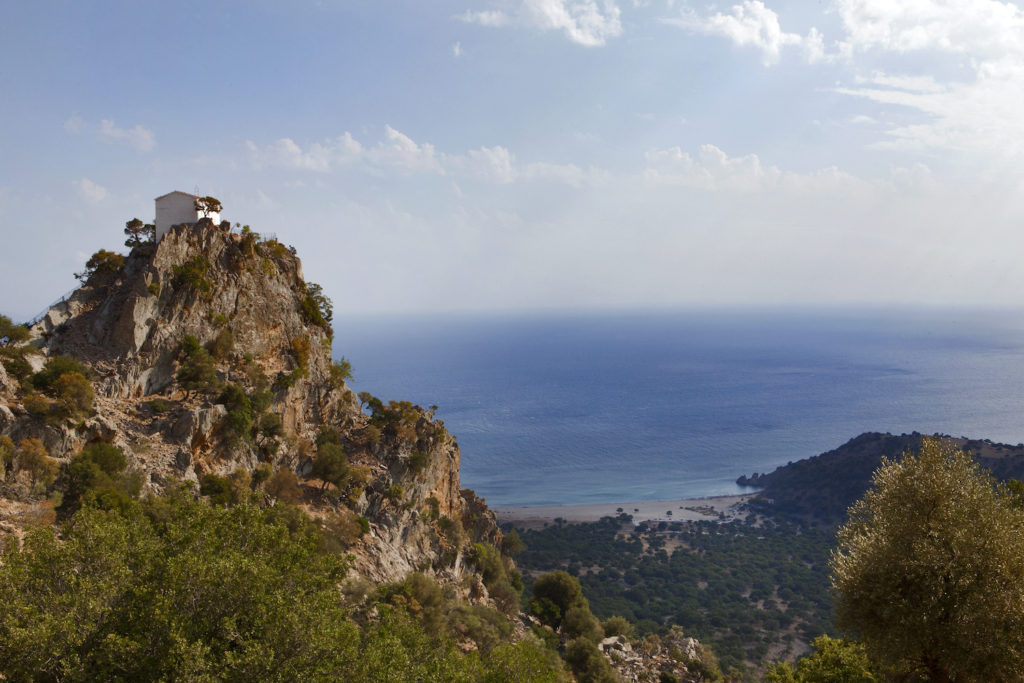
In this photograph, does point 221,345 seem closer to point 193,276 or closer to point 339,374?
point 193,276

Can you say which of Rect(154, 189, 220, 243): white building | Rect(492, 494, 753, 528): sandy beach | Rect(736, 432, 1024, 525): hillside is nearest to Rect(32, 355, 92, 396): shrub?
Rect(154, 189, 220, 243): white building

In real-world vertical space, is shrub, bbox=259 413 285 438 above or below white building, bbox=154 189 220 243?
below

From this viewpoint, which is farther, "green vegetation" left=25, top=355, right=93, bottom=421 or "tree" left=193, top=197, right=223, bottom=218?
"tree" left=193, top=197, right=223, bottom=218

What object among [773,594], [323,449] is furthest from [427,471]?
[773,594]

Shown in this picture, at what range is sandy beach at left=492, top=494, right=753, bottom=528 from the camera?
83812mm

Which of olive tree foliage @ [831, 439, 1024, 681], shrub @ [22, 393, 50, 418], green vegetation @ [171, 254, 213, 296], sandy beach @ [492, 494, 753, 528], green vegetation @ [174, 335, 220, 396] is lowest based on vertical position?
sandy beach @ [492, 494, 753, 528]

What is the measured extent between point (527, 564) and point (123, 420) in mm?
47911

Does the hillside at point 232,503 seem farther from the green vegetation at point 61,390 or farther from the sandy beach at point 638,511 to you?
the sandy beach at point 638,511

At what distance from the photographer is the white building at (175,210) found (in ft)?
97.5

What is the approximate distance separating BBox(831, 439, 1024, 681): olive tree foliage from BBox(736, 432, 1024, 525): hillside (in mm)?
65588

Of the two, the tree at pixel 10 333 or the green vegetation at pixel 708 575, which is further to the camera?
the green vegetation at pixel 708 575

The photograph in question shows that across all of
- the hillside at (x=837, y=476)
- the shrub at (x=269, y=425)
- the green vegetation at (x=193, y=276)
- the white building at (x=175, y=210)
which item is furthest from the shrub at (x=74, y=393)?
the hillside at (x=837, y=476)

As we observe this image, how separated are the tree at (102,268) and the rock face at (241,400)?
0.16 meters

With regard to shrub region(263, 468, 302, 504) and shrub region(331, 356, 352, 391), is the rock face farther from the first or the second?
shrub region(263, 468, 302, 504)
